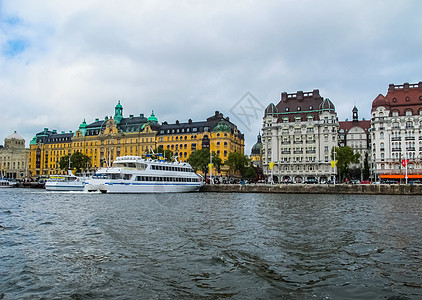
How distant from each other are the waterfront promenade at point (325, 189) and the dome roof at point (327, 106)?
46.5m

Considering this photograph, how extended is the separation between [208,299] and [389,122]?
114 m

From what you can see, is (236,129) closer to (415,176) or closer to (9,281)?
(415,176)

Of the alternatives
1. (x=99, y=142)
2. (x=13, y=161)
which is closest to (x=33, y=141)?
(x=13, y=161)

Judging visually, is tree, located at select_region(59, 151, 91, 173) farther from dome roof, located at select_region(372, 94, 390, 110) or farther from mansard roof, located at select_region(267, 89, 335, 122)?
dome roof, located at select_region(372, 94, 390, 110)

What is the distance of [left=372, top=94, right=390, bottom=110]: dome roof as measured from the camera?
111875 mm

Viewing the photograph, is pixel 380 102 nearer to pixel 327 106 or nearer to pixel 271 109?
pixel 327 106

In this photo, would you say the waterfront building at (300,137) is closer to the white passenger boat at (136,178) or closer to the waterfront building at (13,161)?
the white passenger boat at (136,178)

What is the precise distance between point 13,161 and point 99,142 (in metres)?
58.1

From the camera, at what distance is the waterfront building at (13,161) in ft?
627

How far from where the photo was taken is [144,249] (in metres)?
16.9

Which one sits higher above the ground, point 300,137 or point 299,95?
point 299,95

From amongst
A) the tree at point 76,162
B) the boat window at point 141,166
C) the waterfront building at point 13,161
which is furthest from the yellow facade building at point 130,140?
the boat window at point 141,166

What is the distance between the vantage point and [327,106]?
119312 millimetres

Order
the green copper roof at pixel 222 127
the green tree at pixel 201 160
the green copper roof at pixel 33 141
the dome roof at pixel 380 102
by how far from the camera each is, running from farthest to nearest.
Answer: the green copper roof at pixel 33 141, the green copper roof at pixel 222 127, the green tree at pixel 201 160, the dome roof at pixel 380 102
